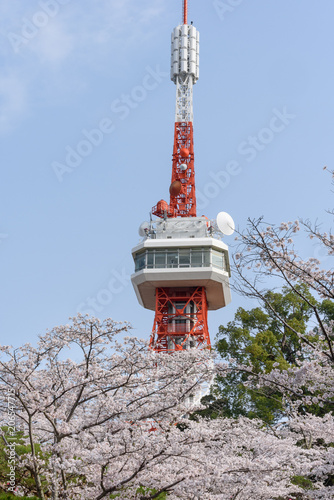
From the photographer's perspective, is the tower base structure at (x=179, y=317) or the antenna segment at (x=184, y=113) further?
the antenna segment at (x=184, y=113)

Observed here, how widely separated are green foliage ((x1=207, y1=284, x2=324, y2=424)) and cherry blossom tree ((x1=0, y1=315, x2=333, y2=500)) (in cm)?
980

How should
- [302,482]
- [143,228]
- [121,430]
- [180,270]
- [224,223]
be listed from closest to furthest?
[121,430], [302,482], [224,223], [180,270], [143,228]

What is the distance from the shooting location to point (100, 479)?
34.0 ft

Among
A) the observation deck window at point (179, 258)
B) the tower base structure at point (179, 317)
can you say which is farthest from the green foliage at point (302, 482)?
the observation deck window at point (179, 258)

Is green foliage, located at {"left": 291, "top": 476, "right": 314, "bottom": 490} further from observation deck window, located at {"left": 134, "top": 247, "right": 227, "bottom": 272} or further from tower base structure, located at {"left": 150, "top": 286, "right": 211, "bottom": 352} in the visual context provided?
observation deck window, located at {"left": 134, "top": 247, "right": 227, "bottom": 272}

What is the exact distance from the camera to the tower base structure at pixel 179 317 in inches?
1625

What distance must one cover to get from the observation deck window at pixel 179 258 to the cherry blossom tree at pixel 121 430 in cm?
3021

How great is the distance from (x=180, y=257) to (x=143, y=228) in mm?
3992

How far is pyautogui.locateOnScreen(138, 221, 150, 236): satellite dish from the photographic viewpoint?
43938 millimetres

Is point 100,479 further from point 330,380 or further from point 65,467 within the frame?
point 330,380

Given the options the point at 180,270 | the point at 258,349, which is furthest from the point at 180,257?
the point at 258,349

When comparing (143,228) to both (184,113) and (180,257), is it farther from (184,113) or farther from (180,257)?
(184,113)

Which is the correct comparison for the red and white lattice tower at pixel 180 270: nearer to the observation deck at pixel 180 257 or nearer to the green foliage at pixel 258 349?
the observation deck at pixel 180 257

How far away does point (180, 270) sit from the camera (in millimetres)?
41469
